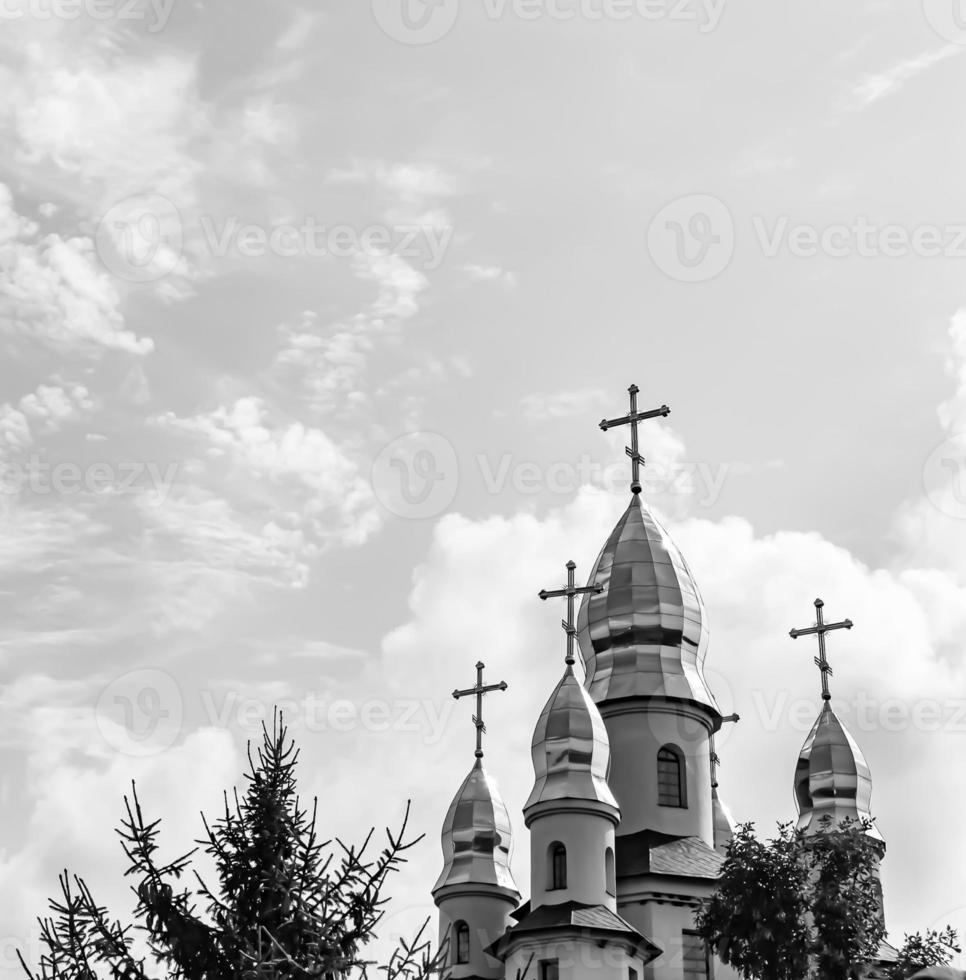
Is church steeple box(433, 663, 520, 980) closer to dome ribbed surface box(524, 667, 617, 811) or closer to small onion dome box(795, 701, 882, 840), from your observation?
dome ribbed surface box(524, 667, 617, 811)

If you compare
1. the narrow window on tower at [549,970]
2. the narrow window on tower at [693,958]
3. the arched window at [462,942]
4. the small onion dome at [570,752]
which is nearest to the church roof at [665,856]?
the narrow window on tower at [693,958]

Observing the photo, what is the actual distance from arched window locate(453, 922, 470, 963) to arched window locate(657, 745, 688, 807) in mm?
5635

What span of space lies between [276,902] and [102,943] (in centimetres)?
118

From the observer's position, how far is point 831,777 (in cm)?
3909

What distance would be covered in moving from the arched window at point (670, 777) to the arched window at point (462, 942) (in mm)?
5635

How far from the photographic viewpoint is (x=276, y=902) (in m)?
10.7

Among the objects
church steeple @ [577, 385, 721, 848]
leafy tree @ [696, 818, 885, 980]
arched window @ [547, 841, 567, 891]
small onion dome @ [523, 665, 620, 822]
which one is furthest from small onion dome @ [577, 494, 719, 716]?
leafy tree @ [696, 818, 885, 980]

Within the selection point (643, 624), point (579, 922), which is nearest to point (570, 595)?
point (643, 624)

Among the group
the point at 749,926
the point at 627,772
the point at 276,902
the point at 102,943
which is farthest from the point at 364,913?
the point at 627,772

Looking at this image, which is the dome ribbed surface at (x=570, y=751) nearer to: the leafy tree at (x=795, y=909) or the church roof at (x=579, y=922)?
the church roof at (x=579, y=922)

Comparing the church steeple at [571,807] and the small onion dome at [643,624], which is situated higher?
the small onion dome at [643,624]

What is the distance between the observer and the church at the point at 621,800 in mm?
30922

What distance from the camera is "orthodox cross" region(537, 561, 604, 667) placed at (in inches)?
1371

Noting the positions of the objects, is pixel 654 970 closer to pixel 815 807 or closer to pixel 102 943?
pixel 815 807
